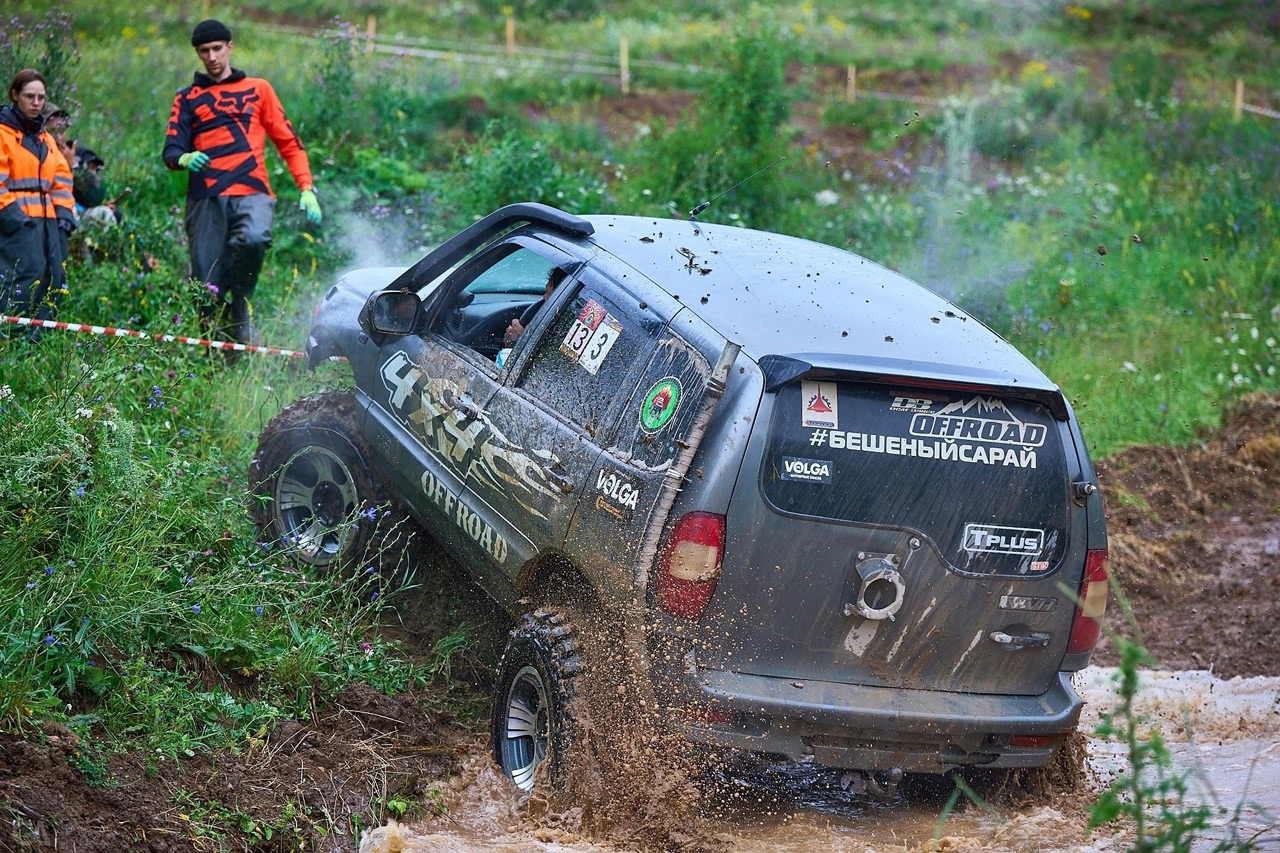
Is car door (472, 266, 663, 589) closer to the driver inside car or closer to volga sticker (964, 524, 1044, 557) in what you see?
the driver inside car

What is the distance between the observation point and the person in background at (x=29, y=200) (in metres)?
7.16

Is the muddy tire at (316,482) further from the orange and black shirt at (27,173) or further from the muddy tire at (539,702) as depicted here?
the orange and black shirt at (27,173)

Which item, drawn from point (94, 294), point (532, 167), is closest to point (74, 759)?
point (94, 294)

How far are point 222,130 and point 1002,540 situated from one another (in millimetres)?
5954

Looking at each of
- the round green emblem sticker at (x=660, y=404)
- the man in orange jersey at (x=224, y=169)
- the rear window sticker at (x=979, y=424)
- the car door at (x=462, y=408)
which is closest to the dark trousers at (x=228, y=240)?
the man in orange jersey at (x=224, y=169)

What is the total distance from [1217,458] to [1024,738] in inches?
213

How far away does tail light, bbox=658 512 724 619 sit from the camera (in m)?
3.86

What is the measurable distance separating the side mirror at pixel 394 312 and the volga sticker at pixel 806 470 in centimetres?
217

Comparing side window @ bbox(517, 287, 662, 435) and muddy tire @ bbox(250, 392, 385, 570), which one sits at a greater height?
side window @ bbox(517, 287, 662, 435)

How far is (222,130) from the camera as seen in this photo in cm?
800

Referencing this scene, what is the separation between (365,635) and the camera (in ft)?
17.4

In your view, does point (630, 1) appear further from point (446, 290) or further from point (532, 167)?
point (446, 290)

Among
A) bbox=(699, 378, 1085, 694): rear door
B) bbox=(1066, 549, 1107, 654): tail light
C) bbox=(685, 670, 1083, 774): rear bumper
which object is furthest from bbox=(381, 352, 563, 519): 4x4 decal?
bbox=(1066, 549, 1107, 654): tail light

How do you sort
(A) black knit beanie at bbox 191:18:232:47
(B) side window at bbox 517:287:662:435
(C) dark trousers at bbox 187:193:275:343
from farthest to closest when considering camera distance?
(C) dark trousers at bbox 187:193:275:343
(A) black knit beanie at bbox 191:18:232:47
(B) side window at bbox 517:287:662:435
